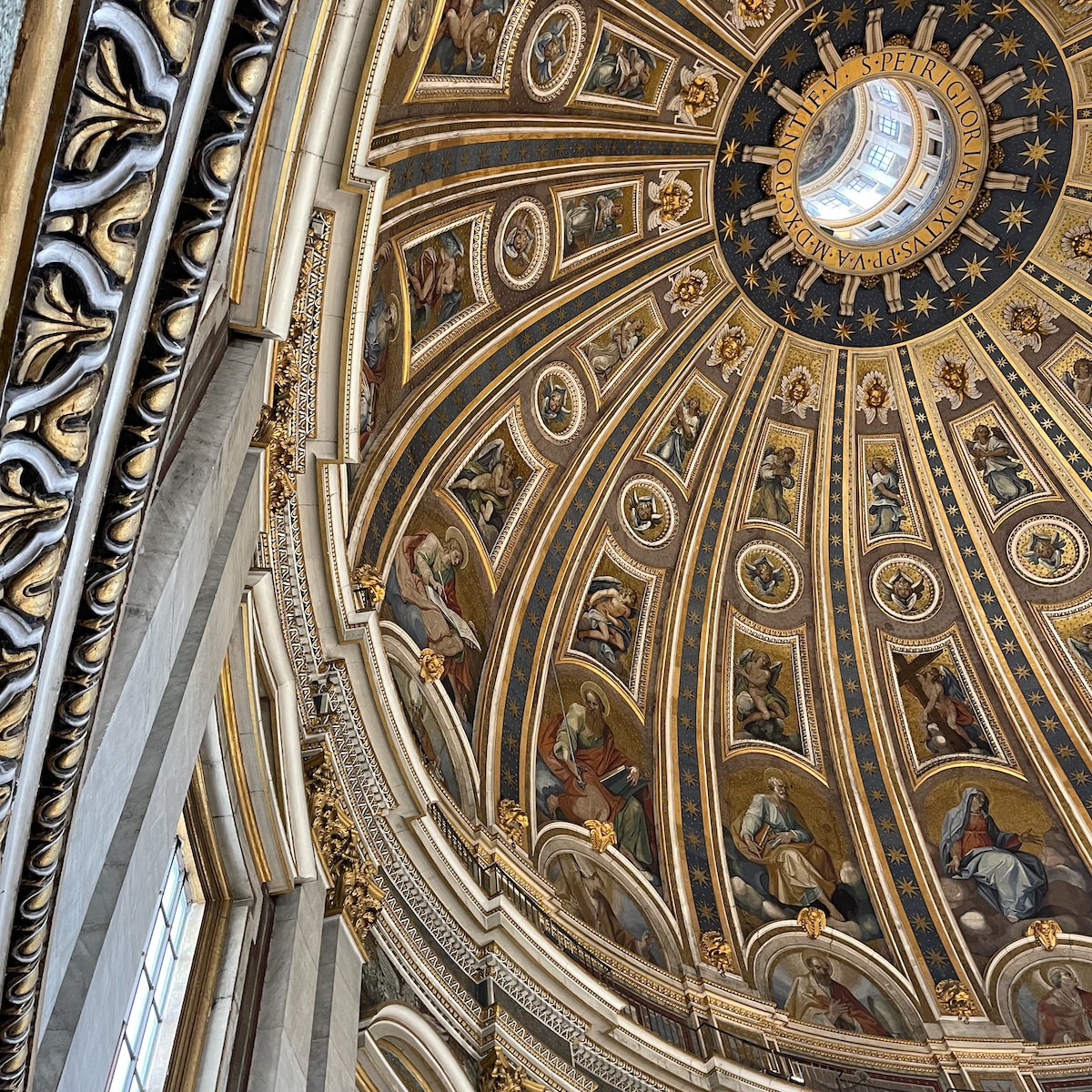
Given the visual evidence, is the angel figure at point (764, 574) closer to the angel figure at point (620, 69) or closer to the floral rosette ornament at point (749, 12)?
the angel figure at point (620, 69)

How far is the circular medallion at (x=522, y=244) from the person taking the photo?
15.3m

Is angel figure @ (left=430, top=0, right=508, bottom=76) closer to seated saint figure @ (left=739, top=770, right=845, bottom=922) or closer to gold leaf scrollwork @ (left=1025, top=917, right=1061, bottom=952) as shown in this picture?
seated saint figure @ (left=739, top=770, right=845, bottom=922)

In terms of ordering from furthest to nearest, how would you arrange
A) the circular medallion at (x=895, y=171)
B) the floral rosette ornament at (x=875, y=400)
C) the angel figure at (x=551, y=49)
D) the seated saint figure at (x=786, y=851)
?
the floral rosette ornament at (x=875, y=400), the circular medallion at (x=895, y=171), the seated saint figure at (x=786, y=851), the angel figure at (x=551, y=49)

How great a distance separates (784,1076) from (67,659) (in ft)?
38.7

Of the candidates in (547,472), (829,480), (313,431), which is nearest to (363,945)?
(313,431)

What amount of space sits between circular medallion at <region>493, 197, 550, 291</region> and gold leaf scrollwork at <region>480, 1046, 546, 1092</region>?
9781 mm

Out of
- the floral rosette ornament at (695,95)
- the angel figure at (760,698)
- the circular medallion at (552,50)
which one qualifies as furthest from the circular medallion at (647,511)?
the circular medallion at (552,50)

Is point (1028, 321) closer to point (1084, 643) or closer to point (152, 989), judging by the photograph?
point (1084, 643)

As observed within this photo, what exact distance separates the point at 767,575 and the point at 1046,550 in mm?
4669

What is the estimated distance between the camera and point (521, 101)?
14.7m

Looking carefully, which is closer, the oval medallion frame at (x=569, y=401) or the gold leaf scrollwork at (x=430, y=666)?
the gold leaf scrollwork at (x=430, y=666)

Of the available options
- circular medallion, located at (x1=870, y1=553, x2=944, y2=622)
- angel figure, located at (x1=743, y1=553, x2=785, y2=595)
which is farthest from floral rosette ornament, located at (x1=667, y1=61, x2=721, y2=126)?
circular medallion, located at (x1=870, y1=553, x2=944, y2=622)

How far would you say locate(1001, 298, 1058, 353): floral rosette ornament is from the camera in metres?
19.4

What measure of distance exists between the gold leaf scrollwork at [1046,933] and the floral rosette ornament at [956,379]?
28.2 ft
